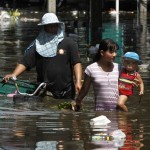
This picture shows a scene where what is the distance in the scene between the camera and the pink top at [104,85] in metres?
8.44

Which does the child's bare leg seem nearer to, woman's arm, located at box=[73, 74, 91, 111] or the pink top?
the pink top

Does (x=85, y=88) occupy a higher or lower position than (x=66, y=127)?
higher

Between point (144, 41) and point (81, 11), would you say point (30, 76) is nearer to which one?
A: point (144, 41)

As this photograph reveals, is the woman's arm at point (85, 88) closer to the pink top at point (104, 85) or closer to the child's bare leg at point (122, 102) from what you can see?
the pink top at point (104, 85)

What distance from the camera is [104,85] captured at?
850 centimetres

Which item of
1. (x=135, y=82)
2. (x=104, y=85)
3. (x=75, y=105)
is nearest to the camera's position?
(x=104, y=85)

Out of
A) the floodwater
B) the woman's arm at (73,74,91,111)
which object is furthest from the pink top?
the floodwater

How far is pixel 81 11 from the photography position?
2093 inches

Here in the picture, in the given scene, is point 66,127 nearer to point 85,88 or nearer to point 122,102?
point 85,88

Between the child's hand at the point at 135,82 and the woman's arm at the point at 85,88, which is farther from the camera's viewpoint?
the child's hand at the point at 135,82

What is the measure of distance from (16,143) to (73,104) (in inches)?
64.7

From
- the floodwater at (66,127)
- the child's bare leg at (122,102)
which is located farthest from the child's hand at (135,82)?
the floodwater at (66,127)

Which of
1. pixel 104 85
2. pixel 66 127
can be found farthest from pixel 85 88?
pixel 66 127

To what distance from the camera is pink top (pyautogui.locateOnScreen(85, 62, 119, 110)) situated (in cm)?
844
